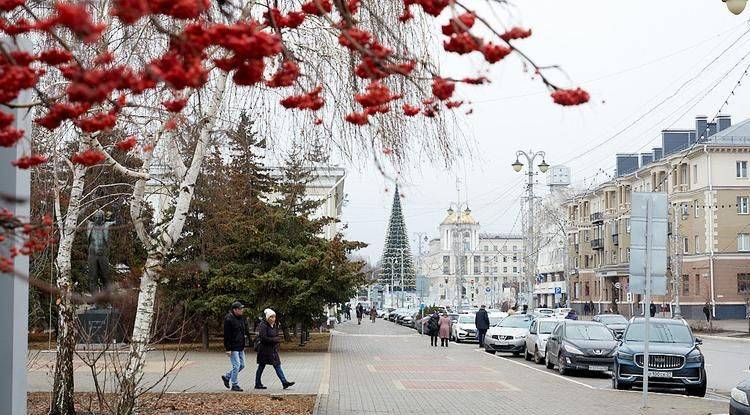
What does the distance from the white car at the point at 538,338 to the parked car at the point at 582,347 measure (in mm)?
2642

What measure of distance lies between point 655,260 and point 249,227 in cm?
1848

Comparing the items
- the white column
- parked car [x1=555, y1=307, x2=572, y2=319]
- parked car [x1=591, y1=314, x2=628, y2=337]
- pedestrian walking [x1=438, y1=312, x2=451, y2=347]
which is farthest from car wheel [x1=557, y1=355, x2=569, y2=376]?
the white column

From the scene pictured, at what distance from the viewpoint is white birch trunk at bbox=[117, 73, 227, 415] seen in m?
11.8

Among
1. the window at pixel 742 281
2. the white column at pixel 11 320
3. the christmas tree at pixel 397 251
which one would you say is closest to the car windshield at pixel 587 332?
the white column at pixel 11 320

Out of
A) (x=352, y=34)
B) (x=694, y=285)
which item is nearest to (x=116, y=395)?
(x=352, y=34)

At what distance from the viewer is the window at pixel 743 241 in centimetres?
7412

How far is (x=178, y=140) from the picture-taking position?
12.6 meters

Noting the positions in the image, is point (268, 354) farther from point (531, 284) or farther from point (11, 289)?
point (531, 284)

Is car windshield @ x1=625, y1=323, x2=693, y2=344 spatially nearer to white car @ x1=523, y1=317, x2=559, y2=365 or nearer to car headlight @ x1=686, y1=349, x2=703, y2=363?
car headlight @ x1=686, y1=349, x2=703, y2=363

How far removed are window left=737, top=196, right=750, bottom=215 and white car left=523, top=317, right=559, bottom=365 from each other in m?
46.5

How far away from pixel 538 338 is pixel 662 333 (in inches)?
383

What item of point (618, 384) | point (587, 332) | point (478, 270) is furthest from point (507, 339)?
point (478, 270)

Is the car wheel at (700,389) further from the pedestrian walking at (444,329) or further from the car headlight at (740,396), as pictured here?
the pedestrian walking at (444,329)

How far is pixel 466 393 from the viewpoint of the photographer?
1948 cm
